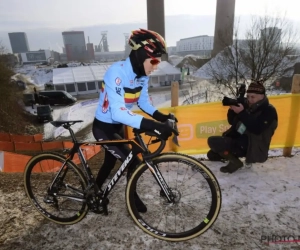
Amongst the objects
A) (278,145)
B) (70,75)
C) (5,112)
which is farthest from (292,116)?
(70,75)

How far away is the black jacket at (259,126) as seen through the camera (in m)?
3.76

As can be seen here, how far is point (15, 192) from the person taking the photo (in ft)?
12.6

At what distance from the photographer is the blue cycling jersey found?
2.32 m

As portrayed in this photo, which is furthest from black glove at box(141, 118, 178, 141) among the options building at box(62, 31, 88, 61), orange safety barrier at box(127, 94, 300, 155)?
building at box(62, 31, 88, 61)

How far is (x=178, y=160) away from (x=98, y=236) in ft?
5.03

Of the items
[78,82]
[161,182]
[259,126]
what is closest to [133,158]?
[161,182]

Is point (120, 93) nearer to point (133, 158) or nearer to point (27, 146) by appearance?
point (133, 158)

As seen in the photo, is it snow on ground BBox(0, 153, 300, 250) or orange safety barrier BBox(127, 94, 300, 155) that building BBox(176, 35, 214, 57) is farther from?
snow on ground BBox(0, 153, 300, 250)

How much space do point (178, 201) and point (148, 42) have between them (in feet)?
6.32

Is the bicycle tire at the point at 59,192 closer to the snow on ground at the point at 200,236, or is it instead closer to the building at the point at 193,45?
the snow on ground at the point at 200,236

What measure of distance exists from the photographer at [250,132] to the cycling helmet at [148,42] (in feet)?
6.62

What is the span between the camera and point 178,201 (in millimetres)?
2699

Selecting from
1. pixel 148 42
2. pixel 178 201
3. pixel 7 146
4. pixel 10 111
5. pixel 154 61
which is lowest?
pixel 10 111

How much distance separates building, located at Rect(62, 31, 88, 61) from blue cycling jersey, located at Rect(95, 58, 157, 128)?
522 feet
